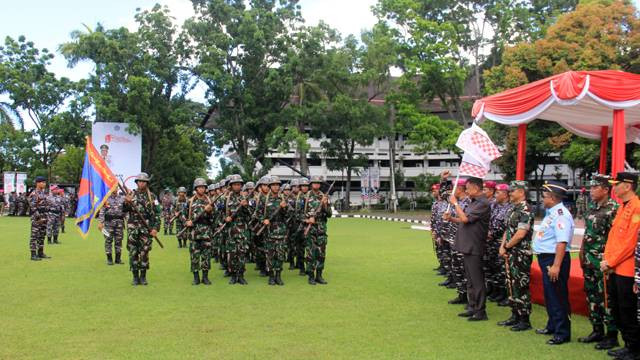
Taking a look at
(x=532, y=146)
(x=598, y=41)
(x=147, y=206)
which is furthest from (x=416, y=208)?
(x=147, y=206)

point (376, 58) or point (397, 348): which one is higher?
point (376, 58)

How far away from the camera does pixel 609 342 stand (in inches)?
217

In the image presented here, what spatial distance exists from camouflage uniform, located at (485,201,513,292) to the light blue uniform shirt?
5.82 ft

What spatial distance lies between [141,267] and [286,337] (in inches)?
167

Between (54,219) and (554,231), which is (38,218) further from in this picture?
(554,231)

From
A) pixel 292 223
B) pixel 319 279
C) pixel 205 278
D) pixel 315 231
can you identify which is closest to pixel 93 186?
pixel 205 278

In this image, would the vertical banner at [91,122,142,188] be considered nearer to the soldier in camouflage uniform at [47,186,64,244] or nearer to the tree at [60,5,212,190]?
the tree at [60,5,212,190]

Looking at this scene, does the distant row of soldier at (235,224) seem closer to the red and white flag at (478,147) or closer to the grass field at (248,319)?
the grass field at (248,319)

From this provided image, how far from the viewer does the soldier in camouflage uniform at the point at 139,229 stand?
30.2 ft

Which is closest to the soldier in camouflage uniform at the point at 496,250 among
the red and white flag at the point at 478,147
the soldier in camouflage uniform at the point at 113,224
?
the red and white flag at the point at 478,147

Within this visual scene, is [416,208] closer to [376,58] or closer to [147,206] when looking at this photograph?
[376,58]

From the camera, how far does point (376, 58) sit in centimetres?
3556

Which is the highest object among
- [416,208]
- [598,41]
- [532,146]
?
[598,41]

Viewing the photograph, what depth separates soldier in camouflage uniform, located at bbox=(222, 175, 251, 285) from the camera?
9422mm
